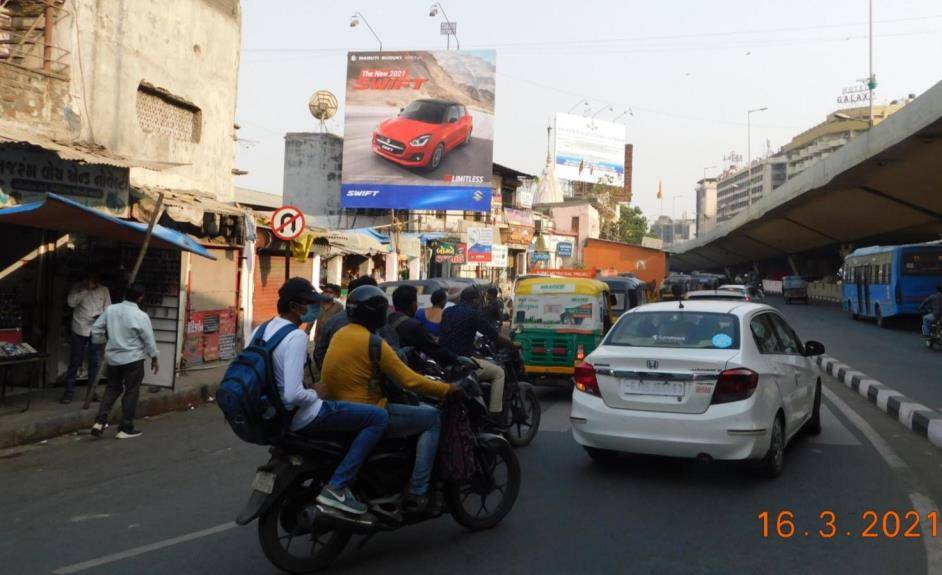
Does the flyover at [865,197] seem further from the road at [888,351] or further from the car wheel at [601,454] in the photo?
the car wheel at [601,454]

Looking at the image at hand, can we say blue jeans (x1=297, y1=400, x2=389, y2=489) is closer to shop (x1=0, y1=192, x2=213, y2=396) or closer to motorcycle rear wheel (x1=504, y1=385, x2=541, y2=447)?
motorcycle rear wheel (x1=504, y1=385, x2=541, y2=447)

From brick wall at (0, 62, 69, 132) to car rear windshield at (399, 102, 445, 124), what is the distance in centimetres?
2290

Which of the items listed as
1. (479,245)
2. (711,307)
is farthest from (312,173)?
(711,307)

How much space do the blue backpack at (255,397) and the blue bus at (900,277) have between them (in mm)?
26771

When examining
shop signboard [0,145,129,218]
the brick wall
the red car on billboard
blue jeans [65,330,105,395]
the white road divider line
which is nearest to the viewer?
the white road divider line

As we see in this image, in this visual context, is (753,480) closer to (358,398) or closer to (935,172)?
(358,398)

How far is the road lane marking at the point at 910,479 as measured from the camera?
4660mm

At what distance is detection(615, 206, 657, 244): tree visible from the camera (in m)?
82.6

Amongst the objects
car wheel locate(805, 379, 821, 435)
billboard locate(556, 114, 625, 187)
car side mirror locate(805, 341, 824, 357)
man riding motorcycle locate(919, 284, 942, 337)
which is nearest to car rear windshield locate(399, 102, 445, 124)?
man riding motorcycle locate(919, 284, 942, 337)

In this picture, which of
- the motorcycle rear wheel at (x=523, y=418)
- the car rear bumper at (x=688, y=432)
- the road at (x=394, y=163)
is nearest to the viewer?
the car rear bumper at (x=688, y=432)

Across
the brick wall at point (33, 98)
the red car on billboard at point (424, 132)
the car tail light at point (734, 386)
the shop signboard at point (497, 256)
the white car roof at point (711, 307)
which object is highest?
the red car on billboard at point (424, 132)

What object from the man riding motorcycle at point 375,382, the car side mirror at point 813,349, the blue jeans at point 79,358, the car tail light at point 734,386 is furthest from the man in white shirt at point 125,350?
the car side mirror at point 813,349

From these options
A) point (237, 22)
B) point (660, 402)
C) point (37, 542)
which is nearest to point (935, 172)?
point (237, 22)

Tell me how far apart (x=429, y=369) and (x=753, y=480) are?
2914 millimetres
